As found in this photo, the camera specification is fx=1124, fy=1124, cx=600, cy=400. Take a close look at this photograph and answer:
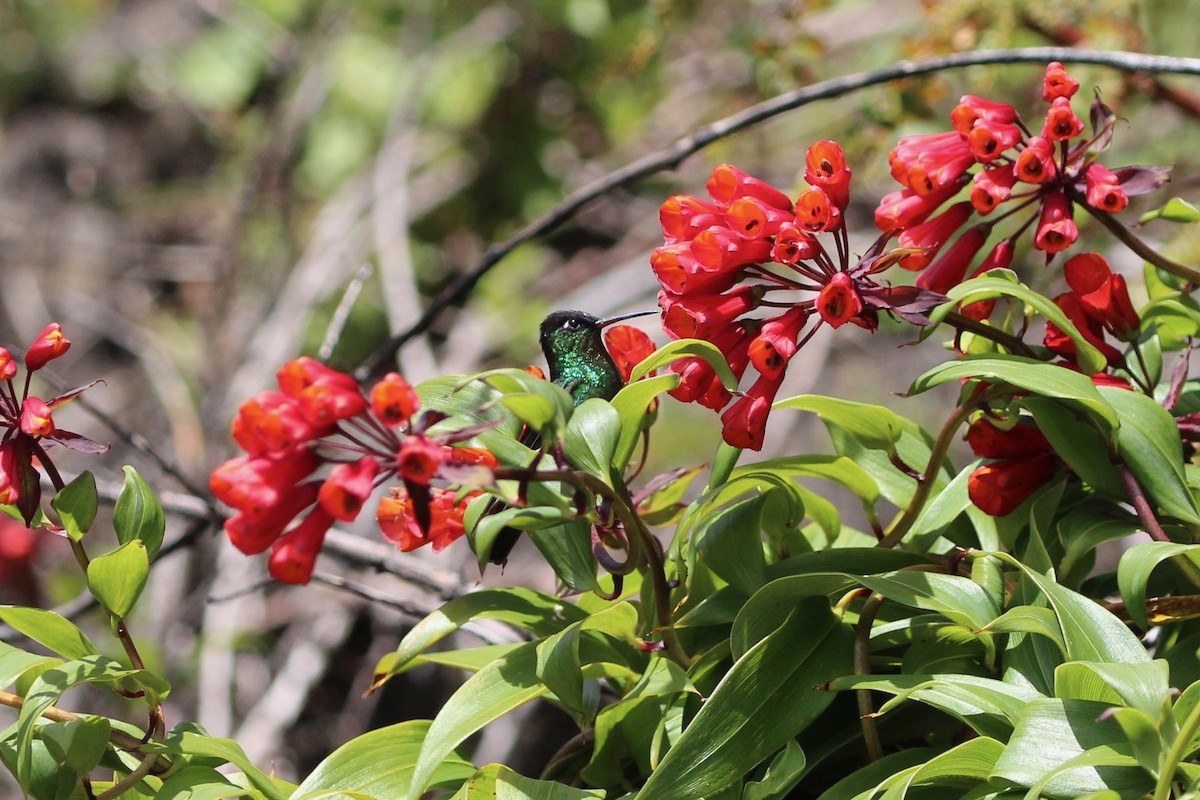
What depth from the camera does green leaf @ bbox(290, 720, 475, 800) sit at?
75 centimetres

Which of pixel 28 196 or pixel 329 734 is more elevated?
pixel 28 196

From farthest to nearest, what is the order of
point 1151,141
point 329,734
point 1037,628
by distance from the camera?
point 329,734 < point 1151,141 < point 1037,628

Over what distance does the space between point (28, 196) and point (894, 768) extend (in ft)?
13.1

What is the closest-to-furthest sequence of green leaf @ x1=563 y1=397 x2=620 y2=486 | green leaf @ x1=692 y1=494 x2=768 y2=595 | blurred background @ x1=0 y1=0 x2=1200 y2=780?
green leaf @ x1=563 y1=397 x2=620 y2=486 → green leaf @ x1=692 y1=494 x2=768 y2=595 → blurred background @ x1=0 y1=0 x2=1200 y2=780

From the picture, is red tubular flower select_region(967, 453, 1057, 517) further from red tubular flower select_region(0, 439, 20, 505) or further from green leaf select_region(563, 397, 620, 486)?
red tubular flower select_region(0, 439, 20, 505)

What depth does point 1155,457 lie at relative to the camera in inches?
29.7

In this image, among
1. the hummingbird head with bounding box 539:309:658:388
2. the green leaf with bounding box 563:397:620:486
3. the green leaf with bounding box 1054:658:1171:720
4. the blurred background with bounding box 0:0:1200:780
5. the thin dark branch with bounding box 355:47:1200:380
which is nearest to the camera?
the green leaf with bounding box 1054:658:1171:720

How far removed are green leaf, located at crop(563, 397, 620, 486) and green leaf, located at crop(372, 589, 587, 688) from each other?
15 centimetres

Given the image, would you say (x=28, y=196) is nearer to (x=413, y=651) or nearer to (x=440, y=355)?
(x=440, y=355)

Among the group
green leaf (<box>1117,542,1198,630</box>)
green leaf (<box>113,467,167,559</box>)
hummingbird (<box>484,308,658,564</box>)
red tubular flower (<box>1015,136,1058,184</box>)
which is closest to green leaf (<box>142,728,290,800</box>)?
green leaf (<box>113,467,167,559</box>)

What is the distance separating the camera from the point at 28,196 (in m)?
3.91

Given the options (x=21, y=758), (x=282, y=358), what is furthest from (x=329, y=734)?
(x=21, y=758)

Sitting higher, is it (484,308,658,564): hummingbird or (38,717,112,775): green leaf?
(484,308,658,564): hummingbird

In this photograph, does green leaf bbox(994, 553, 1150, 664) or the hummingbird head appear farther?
the hummingbird head
